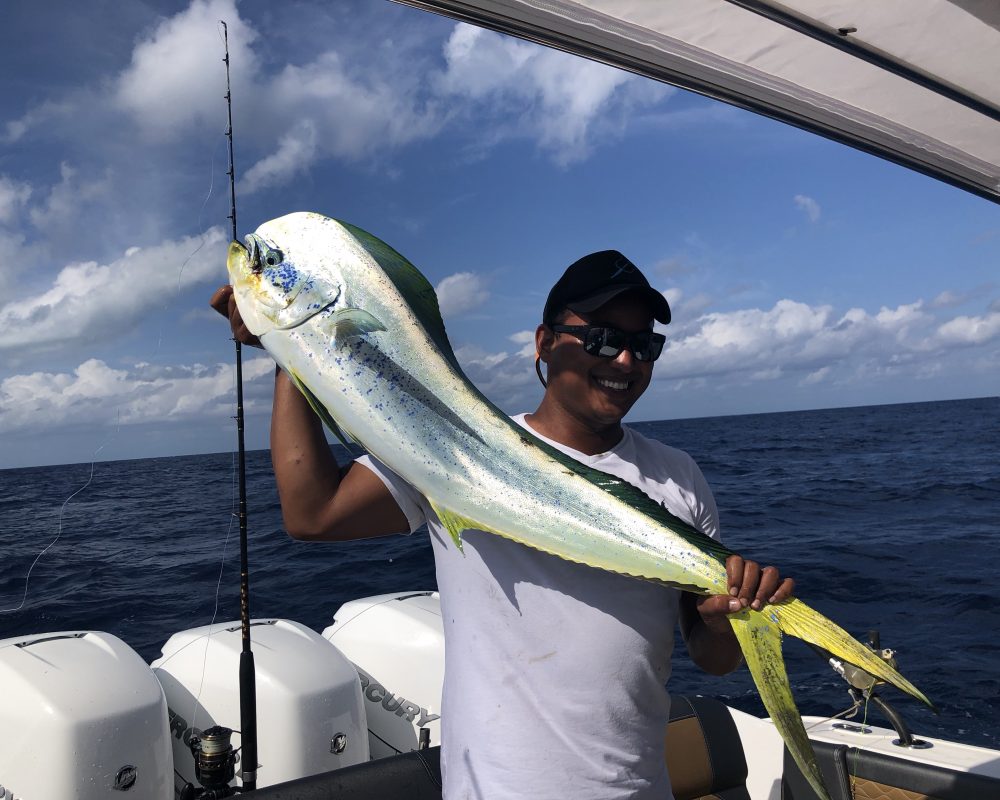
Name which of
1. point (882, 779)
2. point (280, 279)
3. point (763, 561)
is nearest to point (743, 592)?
point (280, 279)

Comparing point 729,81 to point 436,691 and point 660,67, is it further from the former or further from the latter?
point 436,691

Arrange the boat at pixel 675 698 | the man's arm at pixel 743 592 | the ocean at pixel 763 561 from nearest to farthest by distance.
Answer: the man's arm at pixel 743 592, the boat at pixel 675 698, the ocean at pixel 763 561

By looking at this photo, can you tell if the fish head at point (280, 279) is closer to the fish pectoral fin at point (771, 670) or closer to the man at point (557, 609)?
the man at point (557, 609)

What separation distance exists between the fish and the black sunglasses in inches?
13.5

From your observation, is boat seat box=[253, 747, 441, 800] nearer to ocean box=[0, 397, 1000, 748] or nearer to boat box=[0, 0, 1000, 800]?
boat box=[0, 0, 1000, 800]

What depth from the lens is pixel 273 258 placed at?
138cm

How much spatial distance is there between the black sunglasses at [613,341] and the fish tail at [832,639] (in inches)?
24.2

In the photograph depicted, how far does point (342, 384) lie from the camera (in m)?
1.37

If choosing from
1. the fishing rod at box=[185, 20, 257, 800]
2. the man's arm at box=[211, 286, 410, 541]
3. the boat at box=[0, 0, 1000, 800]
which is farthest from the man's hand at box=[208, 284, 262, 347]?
the fishing rod at box=[185, 20, 257, 800]

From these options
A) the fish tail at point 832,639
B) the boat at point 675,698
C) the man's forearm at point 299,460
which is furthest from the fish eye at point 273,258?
the fish tail at point 832,639

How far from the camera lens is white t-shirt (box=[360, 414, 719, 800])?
165cm

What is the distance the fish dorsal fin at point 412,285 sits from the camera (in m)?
1.41

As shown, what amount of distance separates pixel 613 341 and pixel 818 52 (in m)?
1.35

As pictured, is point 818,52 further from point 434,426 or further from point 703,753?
point 703,753
